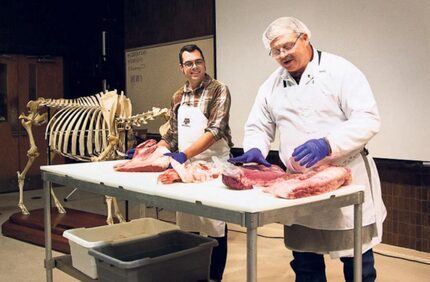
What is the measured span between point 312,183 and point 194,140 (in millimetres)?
1347

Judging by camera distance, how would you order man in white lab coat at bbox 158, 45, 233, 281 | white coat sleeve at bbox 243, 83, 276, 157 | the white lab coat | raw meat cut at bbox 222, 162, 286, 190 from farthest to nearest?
man in white lab coat at bbox 158, 45, 233, 281, white coat sleeve at bbox 243, 83, 276, 157, the white lab coat, raw meat cut at bbox 222, 162, 286, 190

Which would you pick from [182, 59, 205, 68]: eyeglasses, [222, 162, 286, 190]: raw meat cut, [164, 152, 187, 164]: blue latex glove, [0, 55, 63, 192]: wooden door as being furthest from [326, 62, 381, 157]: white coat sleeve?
[0, 55, 63, 192]: wooden door

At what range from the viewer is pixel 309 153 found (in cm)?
200

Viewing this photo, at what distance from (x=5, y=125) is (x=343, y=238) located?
231 inches

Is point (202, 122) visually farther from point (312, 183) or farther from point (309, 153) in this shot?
point (312, 183)

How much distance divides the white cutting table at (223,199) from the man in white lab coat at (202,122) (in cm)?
59

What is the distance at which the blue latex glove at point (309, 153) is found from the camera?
78.3 inches

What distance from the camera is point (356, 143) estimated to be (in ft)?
6.86

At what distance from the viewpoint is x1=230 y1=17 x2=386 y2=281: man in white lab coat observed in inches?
83.6

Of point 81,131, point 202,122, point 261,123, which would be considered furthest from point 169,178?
point 81,131

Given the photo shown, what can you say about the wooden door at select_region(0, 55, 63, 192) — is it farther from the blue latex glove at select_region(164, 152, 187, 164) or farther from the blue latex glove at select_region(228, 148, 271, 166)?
the blue latex glove at select_region(228, 148, 271, 166)

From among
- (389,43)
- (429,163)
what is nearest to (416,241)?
(429,163)

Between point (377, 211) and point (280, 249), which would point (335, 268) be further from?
point (377, 211)

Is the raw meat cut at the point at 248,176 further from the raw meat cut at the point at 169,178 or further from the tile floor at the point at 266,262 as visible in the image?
the tile floor at the point at 266,262
